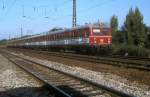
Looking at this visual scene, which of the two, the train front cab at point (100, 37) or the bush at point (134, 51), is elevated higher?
the train front cab at point (100, 37)

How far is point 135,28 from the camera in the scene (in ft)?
241

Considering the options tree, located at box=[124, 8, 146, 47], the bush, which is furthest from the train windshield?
tree, located at box=[124, 8, 146, 47]

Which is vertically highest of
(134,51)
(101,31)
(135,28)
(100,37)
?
(135,28)

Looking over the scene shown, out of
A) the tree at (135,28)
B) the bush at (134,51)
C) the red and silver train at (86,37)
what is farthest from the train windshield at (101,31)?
the tree at (135,28)

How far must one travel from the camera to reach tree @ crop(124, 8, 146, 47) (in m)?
68.3

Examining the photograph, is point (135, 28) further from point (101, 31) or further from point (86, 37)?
point (86, 37)

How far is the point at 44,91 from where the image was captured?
12188 millimetres

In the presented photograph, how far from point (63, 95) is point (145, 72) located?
263 inches

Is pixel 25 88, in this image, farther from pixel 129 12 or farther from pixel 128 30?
pixel 129 12

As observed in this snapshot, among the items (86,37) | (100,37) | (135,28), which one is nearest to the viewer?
(86,37)

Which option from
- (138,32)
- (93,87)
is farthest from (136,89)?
(138,32)

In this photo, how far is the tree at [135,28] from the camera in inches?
2689

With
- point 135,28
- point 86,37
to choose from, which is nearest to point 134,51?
point 86,37

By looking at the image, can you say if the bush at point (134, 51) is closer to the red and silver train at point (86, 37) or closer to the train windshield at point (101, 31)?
the red and silver train at point (86, 37)
